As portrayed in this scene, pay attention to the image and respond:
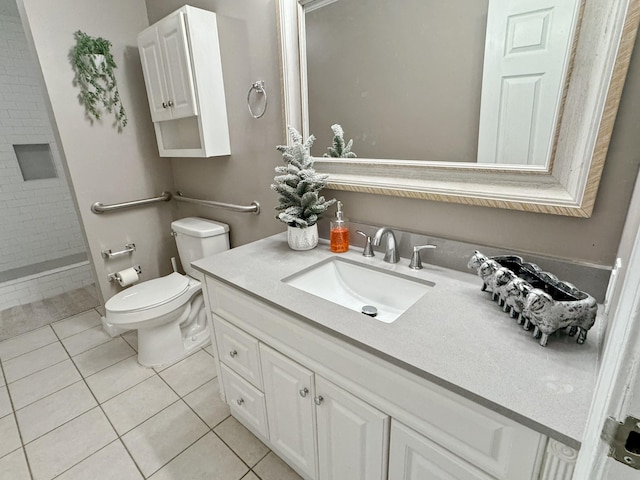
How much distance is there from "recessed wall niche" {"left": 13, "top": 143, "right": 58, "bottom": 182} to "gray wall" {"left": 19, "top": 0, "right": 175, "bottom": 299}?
1.54 metres

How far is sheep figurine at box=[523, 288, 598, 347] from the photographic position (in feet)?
2.15

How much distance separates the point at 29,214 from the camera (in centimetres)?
294

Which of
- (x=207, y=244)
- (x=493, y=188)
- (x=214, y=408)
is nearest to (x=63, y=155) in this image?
(x=207, y=244)

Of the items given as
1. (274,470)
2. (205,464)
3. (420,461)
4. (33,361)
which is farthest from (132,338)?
(420,461)

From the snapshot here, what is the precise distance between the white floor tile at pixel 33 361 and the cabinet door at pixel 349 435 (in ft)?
6.23

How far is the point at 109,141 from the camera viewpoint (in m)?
2.03

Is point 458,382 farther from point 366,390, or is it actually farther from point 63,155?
point 63,155

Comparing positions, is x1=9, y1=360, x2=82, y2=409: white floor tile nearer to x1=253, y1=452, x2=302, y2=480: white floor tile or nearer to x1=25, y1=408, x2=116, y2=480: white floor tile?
x1=25, y1=408, x2=116, y2=480: white floor tile

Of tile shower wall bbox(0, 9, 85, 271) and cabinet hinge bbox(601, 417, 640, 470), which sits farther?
tile shower wall bbox(0, 9, 85, 271)

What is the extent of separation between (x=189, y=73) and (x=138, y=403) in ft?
5.49

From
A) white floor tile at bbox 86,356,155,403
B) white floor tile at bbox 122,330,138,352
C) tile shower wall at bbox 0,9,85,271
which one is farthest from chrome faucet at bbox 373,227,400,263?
tile shower wall at bbox 0,9,85,271

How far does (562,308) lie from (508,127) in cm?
56

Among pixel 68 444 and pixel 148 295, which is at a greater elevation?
pixel 148 295

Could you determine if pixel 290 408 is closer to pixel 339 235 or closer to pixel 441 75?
pixel 339 235
